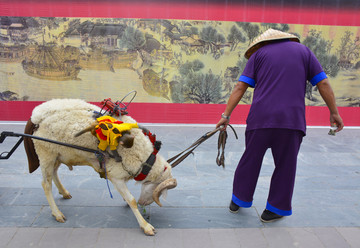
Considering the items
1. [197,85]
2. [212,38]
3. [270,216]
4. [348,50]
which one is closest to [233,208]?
[270,216]

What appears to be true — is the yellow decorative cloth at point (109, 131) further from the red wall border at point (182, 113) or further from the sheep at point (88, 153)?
the red wall border at point (182, 113)

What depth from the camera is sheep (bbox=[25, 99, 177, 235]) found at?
3.09 metres

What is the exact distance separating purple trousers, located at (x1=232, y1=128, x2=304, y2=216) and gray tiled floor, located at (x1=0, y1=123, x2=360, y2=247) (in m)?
0.26

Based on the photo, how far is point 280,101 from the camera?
301 cm

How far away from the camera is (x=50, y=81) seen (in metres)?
6.71

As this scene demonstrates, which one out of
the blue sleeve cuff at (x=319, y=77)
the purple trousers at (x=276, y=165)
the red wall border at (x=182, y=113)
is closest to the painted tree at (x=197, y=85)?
the red wall border at (x=182, y=113)

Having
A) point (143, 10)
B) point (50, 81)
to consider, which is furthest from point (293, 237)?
point (50, 81)

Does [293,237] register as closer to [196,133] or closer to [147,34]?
[196,133]

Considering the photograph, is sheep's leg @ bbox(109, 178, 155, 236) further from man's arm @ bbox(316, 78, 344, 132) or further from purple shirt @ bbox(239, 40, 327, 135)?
man's arm @ bbox(316, 78, 344, 132)

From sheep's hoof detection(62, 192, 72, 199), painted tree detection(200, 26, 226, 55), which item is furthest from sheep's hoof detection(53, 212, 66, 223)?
painted tree detection(200, 26, 226, 55)

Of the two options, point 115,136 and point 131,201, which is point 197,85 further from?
point 115,136

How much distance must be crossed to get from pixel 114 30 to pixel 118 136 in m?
4.27

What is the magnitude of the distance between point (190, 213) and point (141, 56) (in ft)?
13.5

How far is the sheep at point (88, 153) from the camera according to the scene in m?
3.09
